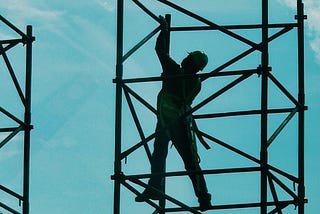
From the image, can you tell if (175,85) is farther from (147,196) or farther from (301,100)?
(301,100)

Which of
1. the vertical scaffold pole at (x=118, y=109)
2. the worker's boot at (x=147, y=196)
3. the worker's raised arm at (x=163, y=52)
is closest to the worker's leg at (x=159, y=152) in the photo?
the worker's boot at (x=147, y=196)

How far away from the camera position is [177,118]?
18.7m

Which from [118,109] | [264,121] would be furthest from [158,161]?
[264,121]

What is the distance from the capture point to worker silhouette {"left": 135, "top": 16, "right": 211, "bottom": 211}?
735 inches

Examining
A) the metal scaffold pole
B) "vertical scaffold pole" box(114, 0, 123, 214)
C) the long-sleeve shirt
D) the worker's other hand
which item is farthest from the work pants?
the worker's other hand

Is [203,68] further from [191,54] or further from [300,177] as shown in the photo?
[300,177]

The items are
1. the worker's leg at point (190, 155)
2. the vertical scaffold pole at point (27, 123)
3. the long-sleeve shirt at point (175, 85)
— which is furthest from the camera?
the vertical scaffold pole at point (27, 123)

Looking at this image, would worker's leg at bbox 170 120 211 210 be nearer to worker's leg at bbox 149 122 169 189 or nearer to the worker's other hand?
worker's leg at bbox 149 122 169 189

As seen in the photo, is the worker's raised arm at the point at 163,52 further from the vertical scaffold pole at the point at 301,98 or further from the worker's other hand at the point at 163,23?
the vertical scaffold pole at the point at 301,98

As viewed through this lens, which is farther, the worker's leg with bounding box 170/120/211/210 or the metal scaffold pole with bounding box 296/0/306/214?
the worker's leg with bounding box 170/120/211/210

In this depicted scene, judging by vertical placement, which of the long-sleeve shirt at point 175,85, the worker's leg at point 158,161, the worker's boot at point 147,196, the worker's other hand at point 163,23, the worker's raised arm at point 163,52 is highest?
the worker's other hand at point 163,23

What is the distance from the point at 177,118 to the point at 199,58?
0.93 metres

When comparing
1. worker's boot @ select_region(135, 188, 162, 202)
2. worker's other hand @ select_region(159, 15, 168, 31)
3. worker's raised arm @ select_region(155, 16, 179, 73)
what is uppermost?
Result: worker's other hand @ select_region(159, 15, 168, 31)

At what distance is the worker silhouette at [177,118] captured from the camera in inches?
735
